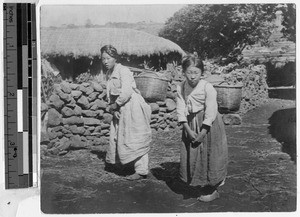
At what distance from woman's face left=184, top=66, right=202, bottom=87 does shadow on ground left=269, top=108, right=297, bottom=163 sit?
65 cm

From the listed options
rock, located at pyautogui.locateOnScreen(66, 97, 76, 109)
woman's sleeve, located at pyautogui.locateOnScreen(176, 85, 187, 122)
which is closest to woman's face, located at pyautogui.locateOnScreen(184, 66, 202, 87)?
woman's sleeve, located at pyautogui.locateOnScreen(176, 85, 187, 122)

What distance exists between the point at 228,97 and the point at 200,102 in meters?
0.22

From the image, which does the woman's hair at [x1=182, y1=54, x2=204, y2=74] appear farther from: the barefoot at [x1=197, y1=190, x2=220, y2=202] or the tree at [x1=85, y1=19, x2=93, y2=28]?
the barefoot at [x1=197, y1=190, x2=220, y2=202]

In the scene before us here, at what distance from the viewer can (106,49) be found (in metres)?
4.46

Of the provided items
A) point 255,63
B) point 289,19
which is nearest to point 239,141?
point 255,63

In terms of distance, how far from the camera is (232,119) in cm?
452

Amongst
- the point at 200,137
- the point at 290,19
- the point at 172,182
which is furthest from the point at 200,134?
the point at 290,19

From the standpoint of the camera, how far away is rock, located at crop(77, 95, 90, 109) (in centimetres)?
451

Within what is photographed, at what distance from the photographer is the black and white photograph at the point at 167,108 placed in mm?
4461

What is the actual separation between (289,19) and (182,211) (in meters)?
1.67

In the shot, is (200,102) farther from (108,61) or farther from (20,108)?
(20,108)

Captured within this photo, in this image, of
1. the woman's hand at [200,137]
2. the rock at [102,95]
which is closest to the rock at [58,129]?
the rock at [102,95]

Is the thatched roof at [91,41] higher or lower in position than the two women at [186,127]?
higher

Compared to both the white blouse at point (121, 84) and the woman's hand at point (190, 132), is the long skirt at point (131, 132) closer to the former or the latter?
the white blouse at point (121, 84)
